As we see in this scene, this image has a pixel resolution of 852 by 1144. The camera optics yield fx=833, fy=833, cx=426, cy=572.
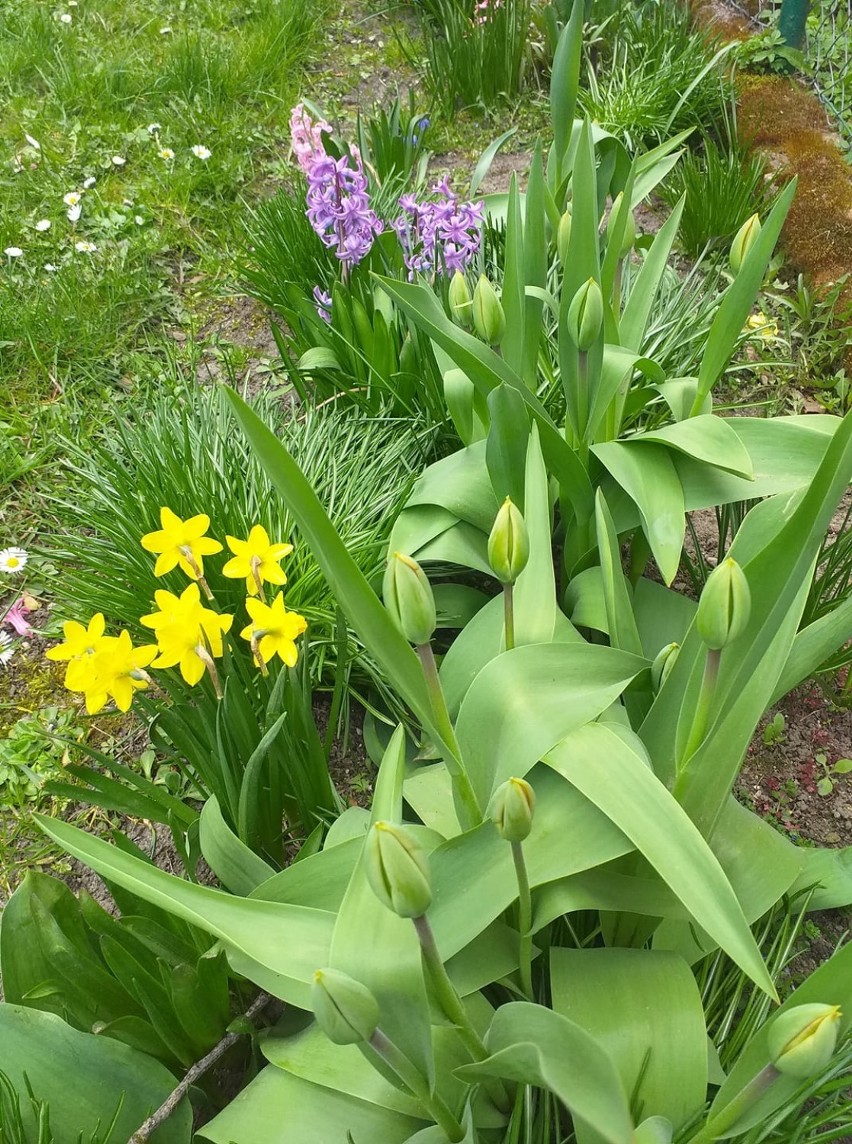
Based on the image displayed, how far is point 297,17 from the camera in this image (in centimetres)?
366

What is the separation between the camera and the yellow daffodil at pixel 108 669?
1.01 metres

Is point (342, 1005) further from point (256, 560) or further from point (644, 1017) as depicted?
point (256, 560)

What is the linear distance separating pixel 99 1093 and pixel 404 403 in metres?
1.35

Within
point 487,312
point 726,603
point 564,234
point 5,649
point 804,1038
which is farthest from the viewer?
point 5,649

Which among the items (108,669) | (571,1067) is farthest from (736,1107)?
A: (108,669)

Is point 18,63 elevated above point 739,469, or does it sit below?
above

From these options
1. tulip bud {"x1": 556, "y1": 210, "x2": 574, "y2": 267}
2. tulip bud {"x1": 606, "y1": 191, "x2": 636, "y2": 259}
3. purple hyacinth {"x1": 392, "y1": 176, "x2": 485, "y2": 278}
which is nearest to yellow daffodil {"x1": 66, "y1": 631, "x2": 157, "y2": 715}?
tulip bud {"x1": 556, "y1": 210, "x2": 574, "y2": 267}

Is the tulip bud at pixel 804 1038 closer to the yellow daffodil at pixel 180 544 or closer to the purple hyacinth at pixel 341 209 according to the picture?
the yellow daffodil at pixel 180 544

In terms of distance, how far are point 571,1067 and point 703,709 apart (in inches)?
13.0

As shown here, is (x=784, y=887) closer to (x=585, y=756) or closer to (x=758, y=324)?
(x=585, y=756)

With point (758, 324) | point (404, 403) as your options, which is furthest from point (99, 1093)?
point (758, 324)

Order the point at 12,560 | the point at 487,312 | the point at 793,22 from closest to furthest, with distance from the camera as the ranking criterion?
the point at 487,312 → the point at 12,560 → the point at 793,22

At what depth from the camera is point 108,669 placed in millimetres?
1013

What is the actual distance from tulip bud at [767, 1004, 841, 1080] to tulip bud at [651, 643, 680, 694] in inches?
16.4
